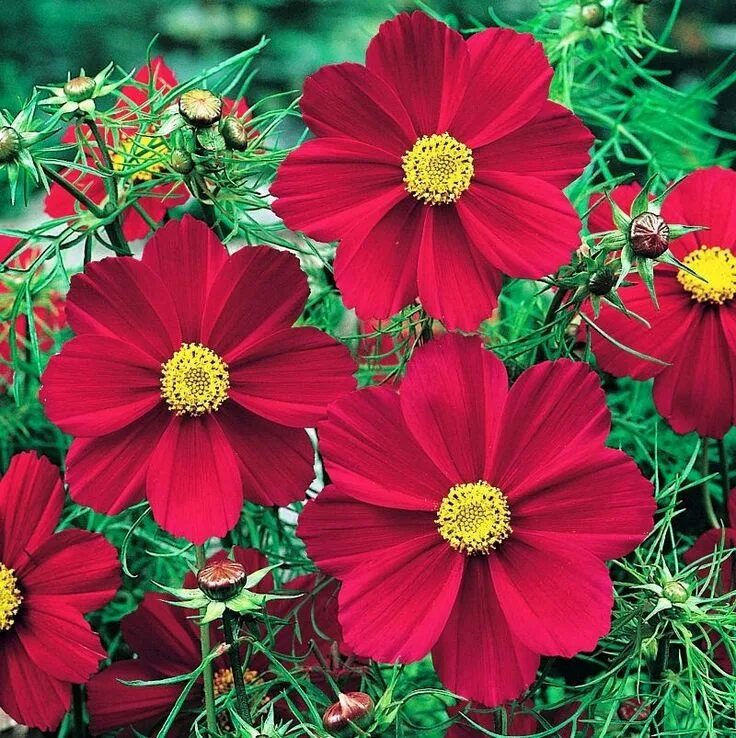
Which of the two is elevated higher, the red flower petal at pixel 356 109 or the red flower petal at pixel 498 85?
the red flower petal at pixel 498 85

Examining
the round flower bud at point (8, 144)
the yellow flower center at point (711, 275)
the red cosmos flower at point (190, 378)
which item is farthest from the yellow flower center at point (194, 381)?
the yellow flower center at point (711, 275)

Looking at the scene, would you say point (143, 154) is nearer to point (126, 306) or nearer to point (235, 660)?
point (126, 306)

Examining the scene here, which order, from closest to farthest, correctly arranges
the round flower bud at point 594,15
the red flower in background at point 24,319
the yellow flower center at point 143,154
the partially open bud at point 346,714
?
the partially open bud at point 346,714 < the yellow flower center at point 143,154 < the round flower bud at point 594,15 < the red flower in background at point 24,319

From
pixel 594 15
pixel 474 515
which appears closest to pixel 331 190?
pixel 474 515

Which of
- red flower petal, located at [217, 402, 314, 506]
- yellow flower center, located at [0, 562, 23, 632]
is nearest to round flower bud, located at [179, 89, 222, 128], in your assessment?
red flower petal, located at [217, 402, 314, 506]

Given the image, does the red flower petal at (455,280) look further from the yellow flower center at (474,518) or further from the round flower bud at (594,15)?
the round flower bud at (594,15)

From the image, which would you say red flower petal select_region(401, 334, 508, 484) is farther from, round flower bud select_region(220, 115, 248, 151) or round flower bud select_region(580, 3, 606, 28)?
round flower bud select_region(580, 3, 606, 28)

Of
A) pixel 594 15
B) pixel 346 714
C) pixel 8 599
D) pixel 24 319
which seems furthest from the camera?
pixel 24 319

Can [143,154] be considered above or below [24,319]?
below
